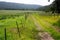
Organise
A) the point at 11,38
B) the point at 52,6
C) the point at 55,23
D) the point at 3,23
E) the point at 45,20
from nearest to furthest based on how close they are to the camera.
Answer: the point at 11,38 → the point at 3,23 → the point at 52,6 → the point at 55,23 → the point at 45,20

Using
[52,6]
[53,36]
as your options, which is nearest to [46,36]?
A: [53,36]

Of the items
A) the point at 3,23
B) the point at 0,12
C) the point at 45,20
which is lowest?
the point at 45,20

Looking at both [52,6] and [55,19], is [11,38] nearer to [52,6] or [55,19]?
[52,6]

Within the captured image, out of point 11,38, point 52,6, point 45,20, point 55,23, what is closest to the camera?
point 11,38

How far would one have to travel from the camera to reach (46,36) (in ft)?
54.6

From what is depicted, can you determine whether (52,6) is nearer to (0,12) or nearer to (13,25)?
(13,25)

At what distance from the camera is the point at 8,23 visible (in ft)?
55.8

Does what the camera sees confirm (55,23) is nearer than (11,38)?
No

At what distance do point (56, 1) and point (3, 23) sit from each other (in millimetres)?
4482

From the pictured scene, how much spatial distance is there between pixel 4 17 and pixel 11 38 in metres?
2.95

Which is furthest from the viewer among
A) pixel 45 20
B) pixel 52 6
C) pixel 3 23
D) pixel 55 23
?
pixel 45 20

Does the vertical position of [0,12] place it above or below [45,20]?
above

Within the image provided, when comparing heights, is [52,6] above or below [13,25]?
above

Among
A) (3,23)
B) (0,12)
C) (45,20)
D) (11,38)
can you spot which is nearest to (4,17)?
(3,23)
